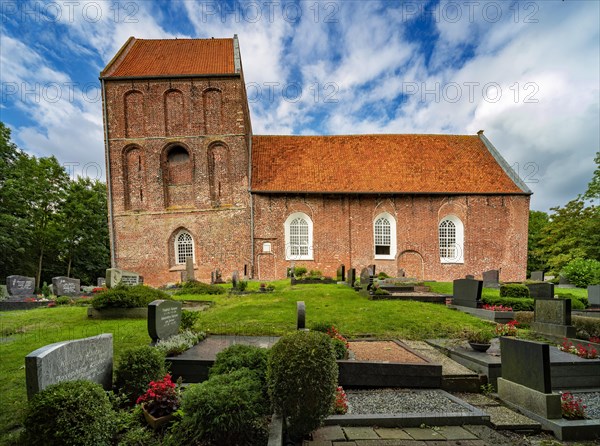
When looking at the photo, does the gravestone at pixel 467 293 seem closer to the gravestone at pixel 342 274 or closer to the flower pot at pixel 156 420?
the gravestone at pixel 342 274

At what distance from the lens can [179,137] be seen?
20.7 m

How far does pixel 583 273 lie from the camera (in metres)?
18.8

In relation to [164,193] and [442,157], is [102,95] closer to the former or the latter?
[164,193]

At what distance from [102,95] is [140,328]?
18218 mm

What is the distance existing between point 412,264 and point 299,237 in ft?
25.5

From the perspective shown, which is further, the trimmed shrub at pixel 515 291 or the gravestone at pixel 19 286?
the gravestone at pixel 19 286

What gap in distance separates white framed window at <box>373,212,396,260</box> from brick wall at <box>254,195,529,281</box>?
1.26 ft

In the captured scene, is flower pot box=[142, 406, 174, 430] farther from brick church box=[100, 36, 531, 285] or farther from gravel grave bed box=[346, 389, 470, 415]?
brick church box=[100, 36, 531, 285]

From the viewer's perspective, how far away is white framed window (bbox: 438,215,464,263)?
850 inches

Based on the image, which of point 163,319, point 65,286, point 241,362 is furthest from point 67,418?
point 65,286

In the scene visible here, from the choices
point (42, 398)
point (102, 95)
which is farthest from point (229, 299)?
point (102, 95)

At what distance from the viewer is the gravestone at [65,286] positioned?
614 inches

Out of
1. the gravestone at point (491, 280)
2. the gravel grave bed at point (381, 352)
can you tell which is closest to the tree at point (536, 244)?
the gravestone at point (491, 280)

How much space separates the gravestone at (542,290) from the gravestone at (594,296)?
2.85 meters
